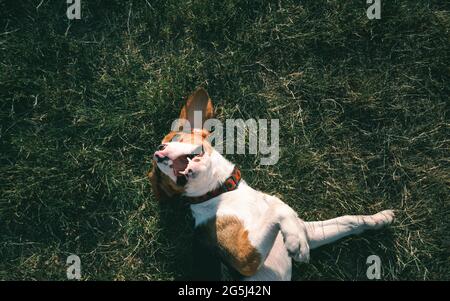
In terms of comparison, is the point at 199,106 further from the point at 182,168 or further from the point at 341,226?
the point at 341,226

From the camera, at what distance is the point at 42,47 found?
17.6 ft

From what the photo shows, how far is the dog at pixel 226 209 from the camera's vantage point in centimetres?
406

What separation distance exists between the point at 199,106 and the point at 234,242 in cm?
132

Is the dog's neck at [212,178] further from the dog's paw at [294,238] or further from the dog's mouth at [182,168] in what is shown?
the dog's paw at [294,238]

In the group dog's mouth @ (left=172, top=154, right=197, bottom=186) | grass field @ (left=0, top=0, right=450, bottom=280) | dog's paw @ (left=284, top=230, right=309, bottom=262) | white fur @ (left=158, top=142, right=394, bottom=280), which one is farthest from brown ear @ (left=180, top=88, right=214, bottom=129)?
dog's paw @ (left=284, top=230, right=309, bottom=262)

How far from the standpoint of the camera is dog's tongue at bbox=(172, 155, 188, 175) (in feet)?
13.3

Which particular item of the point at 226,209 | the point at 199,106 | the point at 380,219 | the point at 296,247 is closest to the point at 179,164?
the point at 226,209

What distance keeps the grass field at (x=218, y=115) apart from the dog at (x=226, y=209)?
0.78m

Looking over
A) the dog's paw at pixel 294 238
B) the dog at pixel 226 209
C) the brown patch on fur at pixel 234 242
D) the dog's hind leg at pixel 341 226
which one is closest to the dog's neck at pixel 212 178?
the dog at pixel 226 209

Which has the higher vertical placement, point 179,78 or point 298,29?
point 298,29
